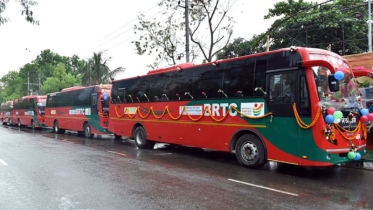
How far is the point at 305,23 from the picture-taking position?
24.1 meters

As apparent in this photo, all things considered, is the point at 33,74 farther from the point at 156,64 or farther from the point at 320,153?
the point at 320,153

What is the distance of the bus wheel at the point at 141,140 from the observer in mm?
13445

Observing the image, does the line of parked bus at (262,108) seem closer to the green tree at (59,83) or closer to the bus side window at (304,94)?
the bus side window at (304,94)

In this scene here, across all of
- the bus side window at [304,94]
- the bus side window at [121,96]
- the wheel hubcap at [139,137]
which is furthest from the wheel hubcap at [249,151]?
the bus side window at [121,96]

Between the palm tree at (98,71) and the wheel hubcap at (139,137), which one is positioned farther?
the palm tree at (98,71)

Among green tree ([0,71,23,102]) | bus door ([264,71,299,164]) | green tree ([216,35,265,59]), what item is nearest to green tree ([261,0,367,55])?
green tree ([216,35,265,59])

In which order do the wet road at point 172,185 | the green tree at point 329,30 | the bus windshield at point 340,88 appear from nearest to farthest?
1. the wet road at point 172,185
2. the bus windshield at point 340,88
3. the green tree at point 329,30

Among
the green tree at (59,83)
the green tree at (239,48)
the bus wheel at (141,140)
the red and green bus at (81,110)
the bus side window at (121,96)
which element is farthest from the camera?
the green tree at (59,83)

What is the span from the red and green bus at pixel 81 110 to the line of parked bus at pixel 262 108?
4.72 m

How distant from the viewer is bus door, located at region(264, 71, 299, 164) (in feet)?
25.4

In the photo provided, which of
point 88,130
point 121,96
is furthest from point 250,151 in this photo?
point 88,130

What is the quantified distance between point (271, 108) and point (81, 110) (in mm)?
14556

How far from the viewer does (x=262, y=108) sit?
8.48 metres

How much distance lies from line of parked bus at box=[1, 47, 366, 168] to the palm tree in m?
20.3
